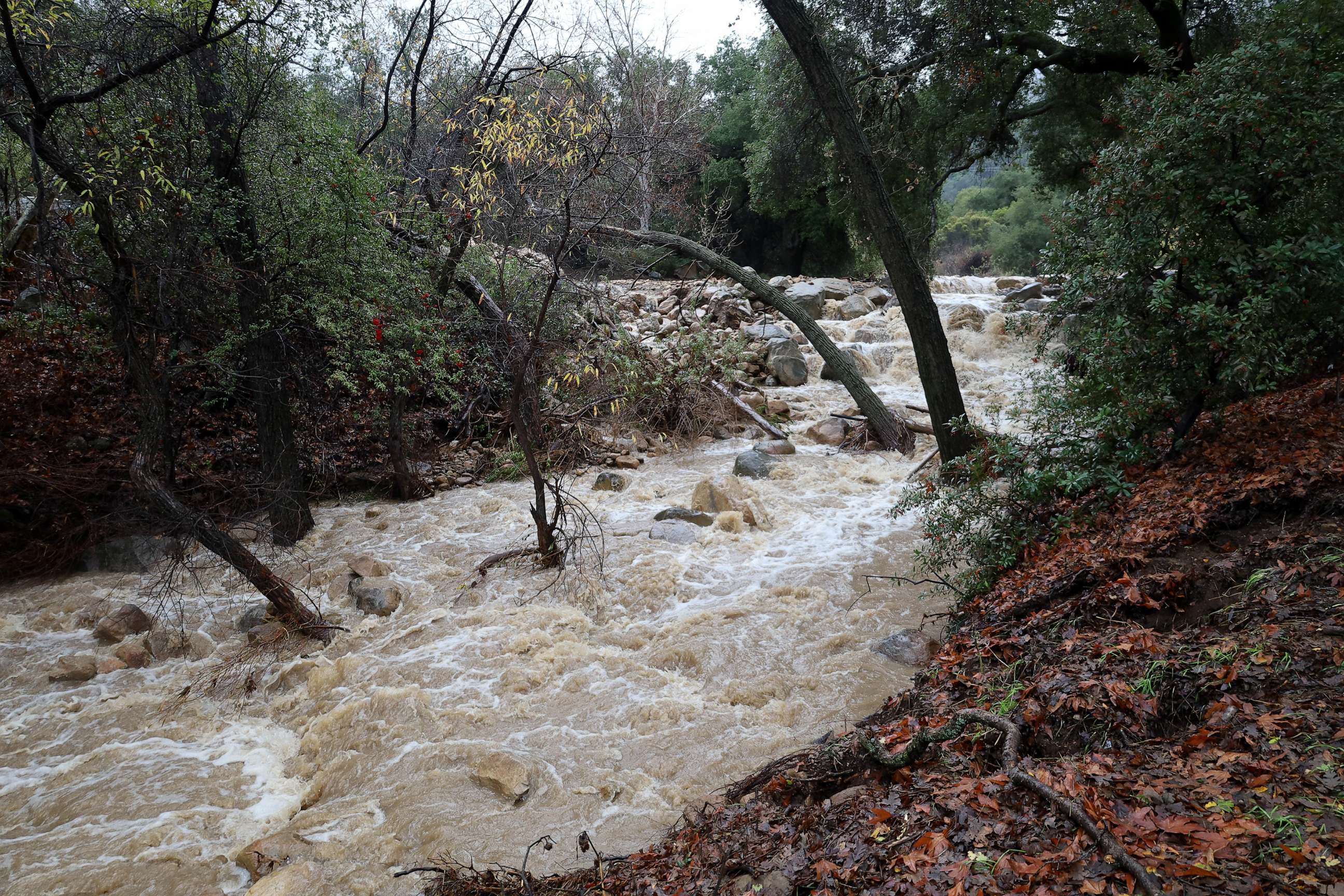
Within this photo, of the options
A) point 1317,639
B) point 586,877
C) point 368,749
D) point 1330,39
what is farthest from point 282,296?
point 1330,39

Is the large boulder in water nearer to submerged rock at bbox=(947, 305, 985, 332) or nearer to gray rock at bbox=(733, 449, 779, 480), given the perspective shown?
gray rock at bbox=(733, 449, 779, 480)

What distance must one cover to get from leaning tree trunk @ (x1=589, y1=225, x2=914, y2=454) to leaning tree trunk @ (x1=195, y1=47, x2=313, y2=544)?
4.06m

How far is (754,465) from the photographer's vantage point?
9219mm

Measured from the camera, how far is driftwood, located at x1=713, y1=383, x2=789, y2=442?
1097 cm

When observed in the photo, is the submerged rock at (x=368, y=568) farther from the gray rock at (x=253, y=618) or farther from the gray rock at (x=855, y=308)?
the gray rock at (x=855, y=308)

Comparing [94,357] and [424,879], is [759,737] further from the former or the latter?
[94,357]

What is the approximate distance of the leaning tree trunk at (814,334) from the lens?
9.84 m

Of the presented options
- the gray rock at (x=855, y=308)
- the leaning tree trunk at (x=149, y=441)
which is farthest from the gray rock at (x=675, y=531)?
the gray rock at (x=855, y=308)

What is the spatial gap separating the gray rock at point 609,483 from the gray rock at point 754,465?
5.04 ft

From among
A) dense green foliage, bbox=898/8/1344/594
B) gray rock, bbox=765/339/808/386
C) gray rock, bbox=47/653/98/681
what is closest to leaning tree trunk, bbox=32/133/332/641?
gray rock, bbox=47/653/98/681

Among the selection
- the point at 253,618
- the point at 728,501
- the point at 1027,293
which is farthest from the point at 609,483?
the point at 1027,293

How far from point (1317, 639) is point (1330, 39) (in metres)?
4.20

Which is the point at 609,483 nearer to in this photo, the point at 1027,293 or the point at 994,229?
the point at 1027,293

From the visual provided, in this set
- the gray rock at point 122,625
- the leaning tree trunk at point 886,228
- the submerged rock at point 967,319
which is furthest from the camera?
the submerged rock at point 967,319
